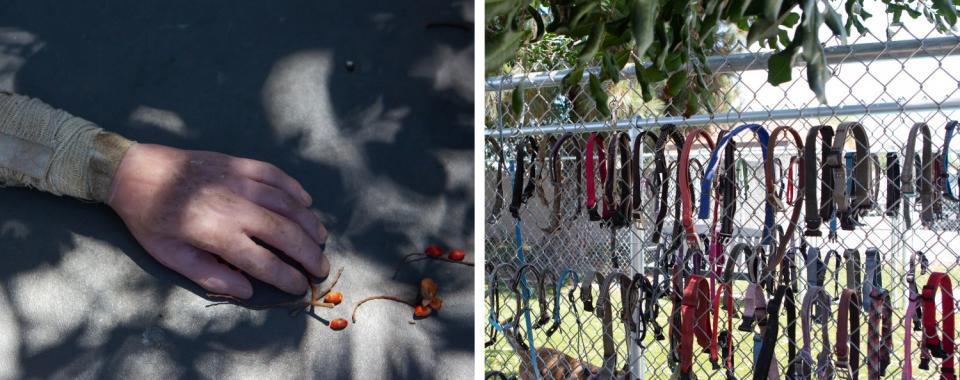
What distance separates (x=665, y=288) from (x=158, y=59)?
4.72 feet

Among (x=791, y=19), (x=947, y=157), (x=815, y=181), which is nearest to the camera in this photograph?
(x=791, y=19)

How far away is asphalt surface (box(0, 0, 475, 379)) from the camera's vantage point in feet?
2.17

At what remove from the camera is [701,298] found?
1.79 m

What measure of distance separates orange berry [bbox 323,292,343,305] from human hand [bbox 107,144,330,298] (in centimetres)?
2

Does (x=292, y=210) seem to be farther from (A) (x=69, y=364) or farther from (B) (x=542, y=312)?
(B) (x=542, y=312)

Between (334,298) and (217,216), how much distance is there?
4.6 inches

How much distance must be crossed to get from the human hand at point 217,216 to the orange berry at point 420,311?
8 cm

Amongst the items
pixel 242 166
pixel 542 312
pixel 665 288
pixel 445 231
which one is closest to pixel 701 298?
pixel 665 288

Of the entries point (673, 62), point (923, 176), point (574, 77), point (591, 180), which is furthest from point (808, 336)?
point (574, 77)

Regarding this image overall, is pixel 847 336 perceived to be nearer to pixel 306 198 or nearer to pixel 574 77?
pixel 574 77

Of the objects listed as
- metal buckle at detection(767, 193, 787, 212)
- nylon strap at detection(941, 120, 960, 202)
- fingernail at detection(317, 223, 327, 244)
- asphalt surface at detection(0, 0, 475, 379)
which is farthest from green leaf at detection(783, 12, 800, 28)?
fingernail at detection(317, 223, 327, 244)

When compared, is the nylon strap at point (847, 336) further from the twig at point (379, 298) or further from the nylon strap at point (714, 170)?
the twig at point (379, 298)

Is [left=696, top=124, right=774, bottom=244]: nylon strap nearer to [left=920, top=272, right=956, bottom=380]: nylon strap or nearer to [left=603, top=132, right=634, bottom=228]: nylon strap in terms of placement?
[left=603, top=132, right=634, bottom=228]: nylon strap

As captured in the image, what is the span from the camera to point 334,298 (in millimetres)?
664
